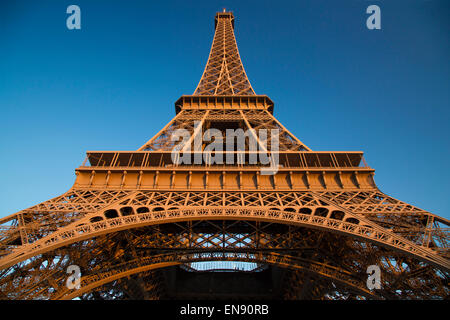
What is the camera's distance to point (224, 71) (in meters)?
32.4

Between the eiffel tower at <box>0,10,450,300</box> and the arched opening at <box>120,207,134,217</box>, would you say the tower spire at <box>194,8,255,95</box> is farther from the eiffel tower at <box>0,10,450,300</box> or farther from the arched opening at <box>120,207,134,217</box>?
the arched opening at <box>120,207,134,217</box>

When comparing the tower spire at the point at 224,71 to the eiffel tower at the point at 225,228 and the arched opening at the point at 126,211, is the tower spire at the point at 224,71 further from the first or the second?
the arched opening at the point at 126,211

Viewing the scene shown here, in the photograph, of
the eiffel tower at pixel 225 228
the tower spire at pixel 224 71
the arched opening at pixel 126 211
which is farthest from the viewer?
the tower spire at pixel 224 71

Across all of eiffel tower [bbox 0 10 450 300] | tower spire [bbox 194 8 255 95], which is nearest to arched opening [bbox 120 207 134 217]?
eiffel tower [bbox 0 10 450 300]

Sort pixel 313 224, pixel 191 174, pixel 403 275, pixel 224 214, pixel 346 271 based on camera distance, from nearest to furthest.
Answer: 1. pixel 403 275
2. pixel 313 224
3. pixel 224 214
4. pixel 346 271
5. pixel 191 174

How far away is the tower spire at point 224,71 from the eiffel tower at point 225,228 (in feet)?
30.2

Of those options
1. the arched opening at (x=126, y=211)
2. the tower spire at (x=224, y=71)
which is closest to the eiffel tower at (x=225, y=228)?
the arched opening at (x=126, y=211)

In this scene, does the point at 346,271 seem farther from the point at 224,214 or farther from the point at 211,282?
the point at 211,282

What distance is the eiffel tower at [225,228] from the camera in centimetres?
964

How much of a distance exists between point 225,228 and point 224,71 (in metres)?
23.4

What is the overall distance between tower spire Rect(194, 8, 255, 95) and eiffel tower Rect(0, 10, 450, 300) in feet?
30.2
